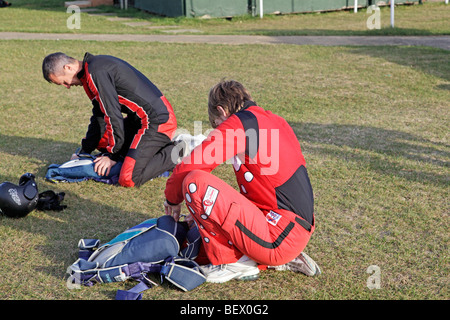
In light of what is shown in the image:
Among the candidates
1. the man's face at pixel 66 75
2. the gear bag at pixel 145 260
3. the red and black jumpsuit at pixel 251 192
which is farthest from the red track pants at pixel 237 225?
the man's face at pixel 66 75

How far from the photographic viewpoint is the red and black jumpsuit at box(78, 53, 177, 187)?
209 inches

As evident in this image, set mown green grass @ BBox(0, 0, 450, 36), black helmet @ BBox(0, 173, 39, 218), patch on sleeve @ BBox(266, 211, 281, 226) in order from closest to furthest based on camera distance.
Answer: patch on sleeve @ BBox(266, 211, 281, 226), black helmet @ BBox(0, 173, 39, 218), mown green grass @ BBox(0, 0, 450, 36)

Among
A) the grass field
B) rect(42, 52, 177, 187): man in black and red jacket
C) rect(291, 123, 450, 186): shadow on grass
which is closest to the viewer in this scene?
the grass field

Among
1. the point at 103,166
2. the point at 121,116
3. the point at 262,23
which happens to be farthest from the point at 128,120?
the point at 262,23

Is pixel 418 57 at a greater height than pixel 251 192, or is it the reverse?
pixel 418 57

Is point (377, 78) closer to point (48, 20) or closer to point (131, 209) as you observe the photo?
point (131, 209)

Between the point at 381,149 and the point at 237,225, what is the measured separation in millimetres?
3509

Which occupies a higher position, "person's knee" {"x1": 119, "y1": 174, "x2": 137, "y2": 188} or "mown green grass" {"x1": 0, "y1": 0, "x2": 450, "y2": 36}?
"mown green grass" {"x1": 0, "y1": 0, "x2": 450, "y2": 36}

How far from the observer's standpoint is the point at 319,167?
5762mm

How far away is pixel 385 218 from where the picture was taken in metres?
4.56

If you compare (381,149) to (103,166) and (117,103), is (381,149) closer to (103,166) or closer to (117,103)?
(117,103)

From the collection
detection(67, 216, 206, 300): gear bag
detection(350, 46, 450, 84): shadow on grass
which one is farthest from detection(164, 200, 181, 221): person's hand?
detection(350, 46, 450, 84): shadow on grass

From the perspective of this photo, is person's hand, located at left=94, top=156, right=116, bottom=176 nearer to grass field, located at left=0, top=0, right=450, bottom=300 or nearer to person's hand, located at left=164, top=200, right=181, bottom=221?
grass field, located at left=0, top=0, right=450, bottom=300

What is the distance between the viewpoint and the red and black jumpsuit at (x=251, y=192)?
10.6ft
